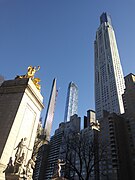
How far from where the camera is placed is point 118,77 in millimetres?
140750

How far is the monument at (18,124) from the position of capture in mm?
11625

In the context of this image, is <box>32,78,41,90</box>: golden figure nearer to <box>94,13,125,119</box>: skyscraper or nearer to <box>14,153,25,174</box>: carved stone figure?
<box>14,153,25,174</box>: carved stone figure

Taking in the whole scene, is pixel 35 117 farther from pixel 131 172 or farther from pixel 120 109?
pixel 120 109

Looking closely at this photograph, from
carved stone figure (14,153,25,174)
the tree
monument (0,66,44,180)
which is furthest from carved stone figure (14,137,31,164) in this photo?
the tree

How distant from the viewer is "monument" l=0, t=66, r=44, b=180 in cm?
1162

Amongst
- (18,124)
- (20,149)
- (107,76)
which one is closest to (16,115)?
(18,124)

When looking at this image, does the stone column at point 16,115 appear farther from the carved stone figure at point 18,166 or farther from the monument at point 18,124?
the carved stone figure at point 18,166

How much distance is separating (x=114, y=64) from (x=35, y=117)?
5673 inches

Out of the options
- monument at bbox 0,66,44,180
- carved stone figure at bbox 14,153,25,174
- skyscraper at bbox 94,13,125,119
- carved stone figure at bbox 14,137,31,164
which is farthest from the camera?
skyscraper at bbox 94,13,125,119

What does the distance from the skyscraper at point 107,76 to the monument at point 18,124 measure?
340 feet

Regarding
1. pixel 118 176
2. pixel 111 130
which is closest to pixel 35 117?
pixel 118 176

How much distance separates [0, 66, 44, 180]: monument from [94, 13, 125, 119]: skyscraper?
340 feet

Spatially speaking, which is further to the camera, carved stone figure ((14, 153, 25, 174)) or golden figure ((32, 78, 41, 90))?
golden figure ((32, 78, 41, 90))

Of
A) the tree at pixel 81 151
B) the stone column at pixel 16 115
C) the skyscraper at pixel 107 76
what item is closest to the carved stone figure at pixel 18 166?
the stone column at pixel 16 115
